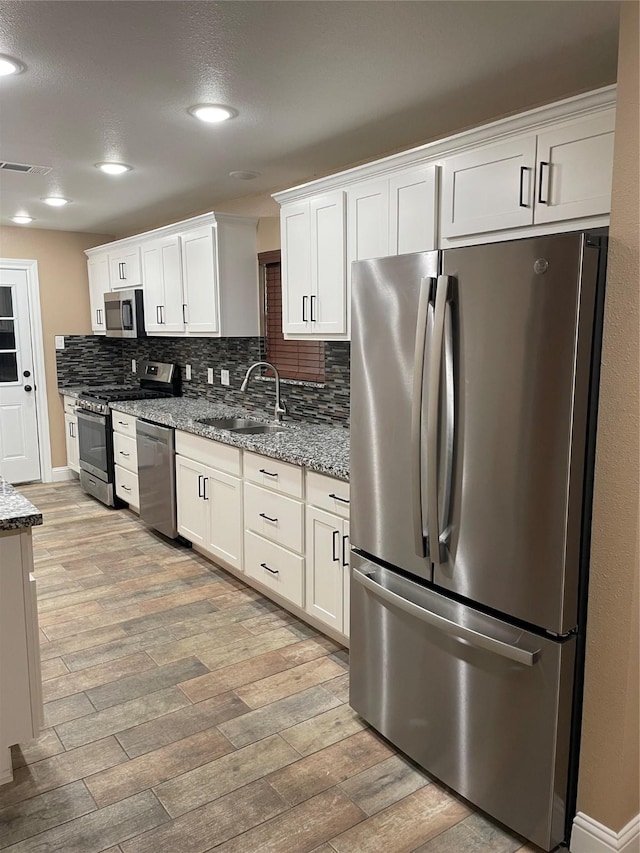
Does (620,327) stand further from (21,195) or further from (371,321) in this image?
(21,195)

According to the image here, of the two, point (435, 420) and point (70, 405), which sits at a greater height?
point (435, 420)

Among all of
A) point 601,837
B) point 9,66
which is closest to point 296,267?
point 9,66

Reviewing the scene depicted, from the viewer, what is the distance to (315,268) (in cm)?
327

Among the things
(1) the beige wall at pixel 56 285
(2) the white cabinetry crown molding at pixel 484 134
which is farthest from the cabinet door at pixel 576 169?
(1) the beige wall at pixel 56 285

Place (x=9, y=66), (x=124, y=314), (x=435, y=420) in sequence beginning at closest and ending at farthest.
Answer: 1. (x=435, y=420)
2. (x=9, y=66)
3. (x=124, y=314)

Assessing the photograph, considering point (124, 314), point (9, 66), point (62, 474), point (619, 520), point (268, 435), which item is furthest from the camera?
point (62, 474)

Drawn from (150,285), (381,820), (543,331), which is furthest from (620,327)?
(150,285)

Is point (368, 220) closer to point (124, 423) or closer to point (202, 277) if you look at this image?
point (202, 277)

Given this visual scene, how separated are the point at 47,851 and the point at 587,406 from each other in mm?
1994

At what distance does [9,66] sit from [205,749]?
2527mm

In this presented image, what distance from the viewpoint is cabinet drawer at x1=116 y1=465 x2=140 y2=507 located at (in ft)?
16.0

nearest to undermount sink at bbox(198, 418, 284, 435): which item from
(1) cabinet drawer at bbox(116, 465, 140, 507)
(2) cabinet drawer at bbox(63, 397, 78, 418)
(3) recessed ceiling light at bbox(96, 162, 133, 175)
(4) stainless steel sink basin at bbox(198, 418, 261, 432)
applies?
(4) stainless steel sink basin at bbox(198, 418, 261, 432)

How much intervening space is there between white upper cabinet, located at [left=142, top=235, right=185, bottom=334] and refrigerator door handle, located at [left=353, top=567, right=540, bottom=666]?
9.72 feet

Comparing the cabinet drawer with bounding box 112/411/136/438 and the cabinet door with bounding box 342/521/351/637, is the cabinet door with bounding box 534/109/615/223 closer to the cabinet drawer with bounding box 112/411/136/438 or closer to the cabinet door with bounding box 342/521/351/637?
the cabinet door with bounding box 342/521/351/637
